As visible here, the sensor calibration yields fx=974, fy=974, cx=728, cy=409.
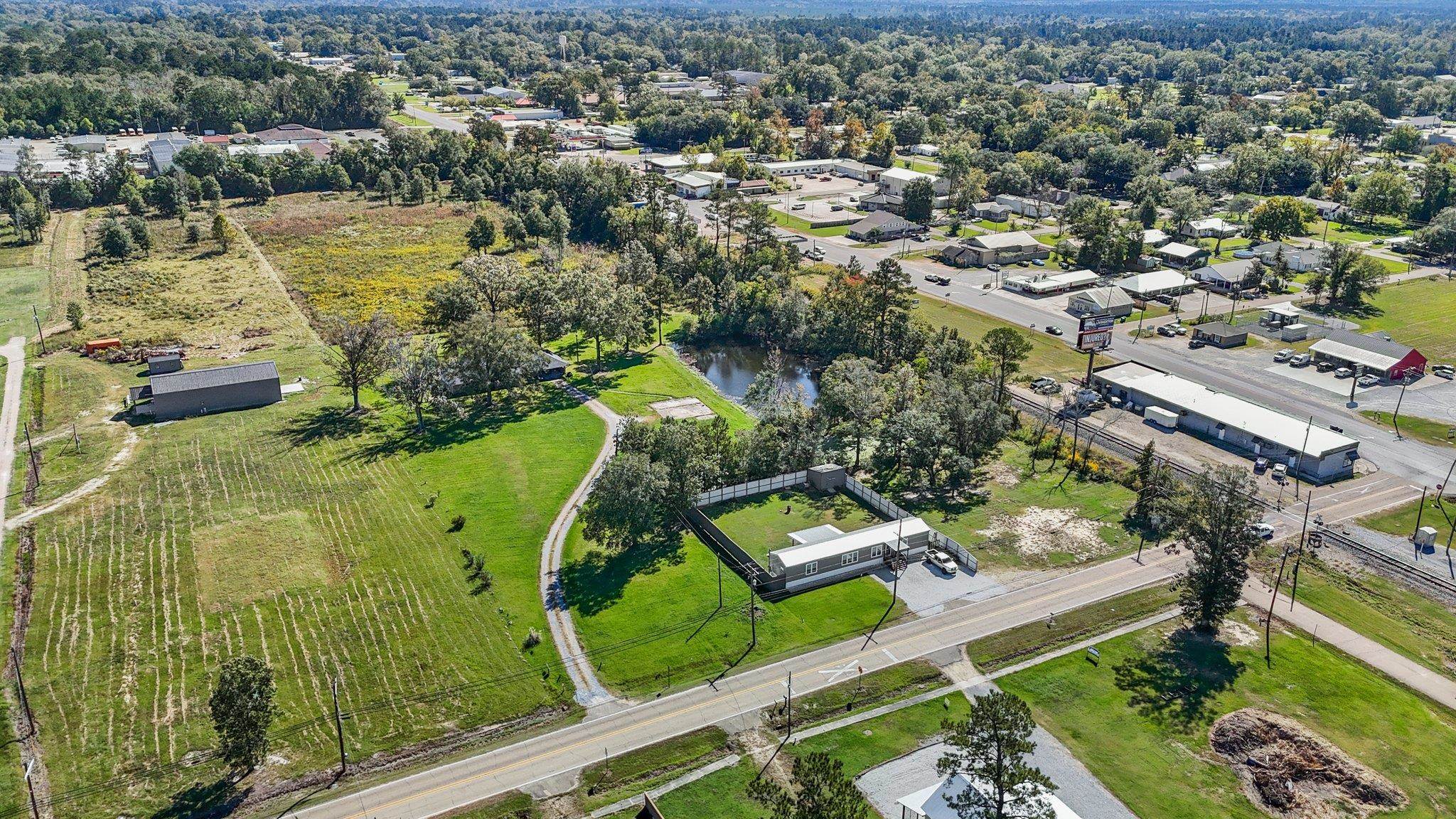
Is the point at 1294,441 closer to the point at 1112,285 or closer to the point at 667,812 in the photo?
the point at 1112,285

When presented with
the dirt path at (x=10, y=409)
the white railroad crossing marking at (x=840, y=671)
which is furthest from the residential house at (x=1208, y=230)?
the dirt path at (x=10, y=409)

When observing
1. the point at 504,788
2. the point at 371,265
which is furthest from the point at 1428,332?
the point at 371,265

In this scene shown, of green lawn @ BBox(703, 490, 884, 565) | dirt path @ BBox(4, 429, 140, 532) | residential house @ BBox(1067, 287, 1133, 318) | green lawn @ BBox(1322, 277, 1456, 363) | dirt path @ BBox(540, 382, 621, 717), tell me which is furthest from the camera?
residential house @ BBox(1067, 287, 1133, 318)

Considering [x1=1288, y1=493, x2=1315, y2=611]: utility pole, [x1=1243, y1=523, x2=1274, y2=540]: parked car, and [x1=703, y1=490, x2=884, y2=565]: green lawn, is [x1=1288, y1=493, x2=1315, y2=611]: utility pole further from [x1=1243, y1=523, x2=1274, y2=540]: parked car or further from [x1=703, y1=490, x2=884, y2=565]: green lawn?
[x1=703, y1=490, x2=884, y2=565]: green lawn

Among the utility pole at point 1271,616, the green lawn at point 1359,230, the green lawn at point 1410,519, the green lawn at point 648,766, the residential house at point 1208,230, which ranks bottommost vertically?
the green lawn at point 648,766

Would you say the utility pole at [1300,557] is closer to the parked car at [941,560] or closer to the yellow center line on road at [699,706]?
the yellow center line on road at [699,706]

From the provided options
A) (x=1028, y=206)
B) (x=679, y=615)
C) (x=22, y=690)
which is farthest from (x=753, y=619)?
(x=1028, y=206)

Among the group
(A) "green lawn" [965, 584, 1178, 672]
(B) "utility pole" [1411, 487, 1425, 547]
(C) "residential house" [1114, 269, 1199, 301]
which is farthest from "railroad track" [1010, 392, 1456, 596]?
(C) "residential house" [1114, 269, 1199, 301]

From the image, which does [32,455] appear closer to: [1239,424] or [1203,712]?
[1203,712]
